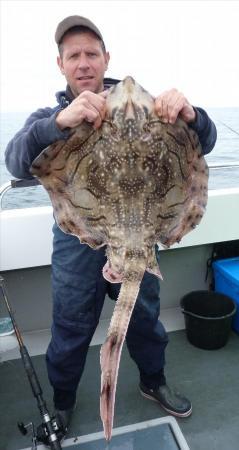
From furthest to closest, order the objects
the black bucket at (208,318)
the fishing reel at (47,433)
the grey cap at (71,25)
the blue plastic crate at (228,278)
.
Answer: the blue plastic crate at (228,278)
the black bucket at (208,318)
the fishing reel at (47,433)
the grey cap at (71,25)

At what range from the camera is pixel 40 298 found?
12.8 ft

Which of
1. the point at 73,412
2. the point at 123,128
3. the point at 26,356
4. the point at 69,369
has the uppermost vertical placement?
the point at 123,128

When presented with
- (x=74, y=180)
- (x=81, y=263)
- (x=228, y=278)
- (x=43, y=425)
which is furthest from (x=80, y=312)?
(x=228, y=278)

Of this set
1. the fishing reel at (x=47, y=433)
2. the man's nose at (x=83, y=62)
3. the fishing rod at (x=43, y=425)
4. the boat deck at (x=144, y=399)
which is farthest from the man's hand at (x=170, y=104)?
the boat deck at (x=144, y=399)

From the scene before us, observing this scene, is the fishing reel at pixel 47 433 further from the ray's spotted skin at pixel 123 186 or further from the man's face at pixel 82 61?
the man's face at pixel 82 61

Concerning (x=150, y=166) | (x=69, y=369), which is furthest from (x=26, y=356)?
(x=150, y=166)

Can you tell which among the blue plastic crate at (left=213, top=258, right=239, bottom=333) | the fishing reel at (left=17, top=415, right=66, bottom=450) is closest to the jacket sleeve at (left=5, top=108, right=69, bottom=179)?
the fishing reel at (left=17, top=415, right=66, bottom=450)

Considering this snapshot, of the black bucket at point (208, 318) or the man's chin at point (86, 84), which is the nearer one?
the man's chin at point (86, 84)

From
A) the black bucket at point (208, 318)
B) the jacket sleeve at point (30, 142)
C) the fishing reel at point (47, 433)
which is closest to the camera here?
the jacket sleeve at point (30, 142)

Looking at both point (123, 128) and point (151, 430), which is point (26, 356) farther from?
point (123, 128)

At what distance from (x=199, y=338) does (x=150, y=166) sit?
246 centimetres

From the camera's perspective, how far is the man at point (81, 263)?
1702mm

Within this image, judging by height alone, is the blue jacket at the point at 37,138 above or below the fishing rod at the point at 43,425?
above

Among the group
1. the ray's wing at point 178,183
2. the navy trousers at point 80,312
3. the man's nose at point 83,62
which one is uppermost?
the man's nose at point 83,62
